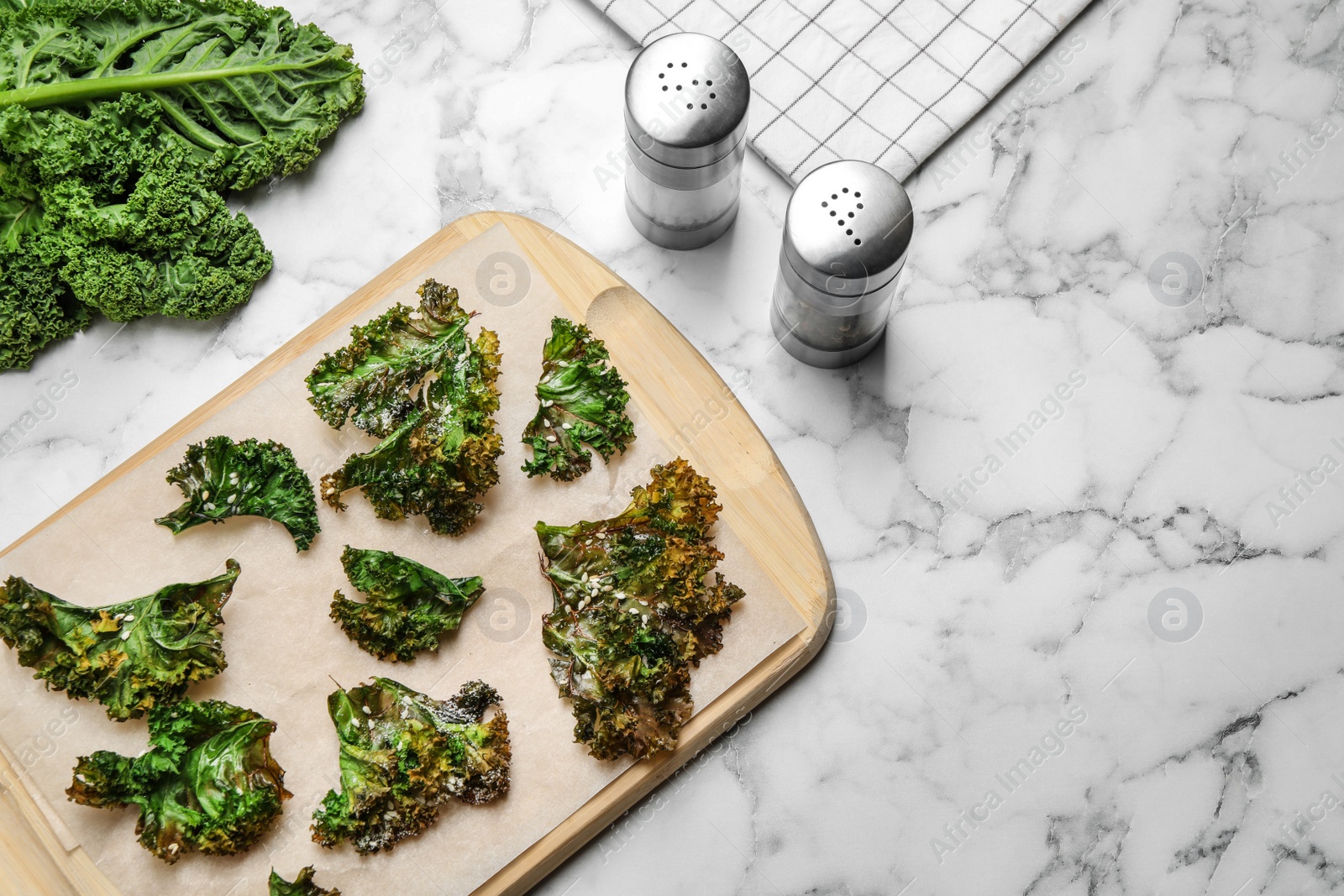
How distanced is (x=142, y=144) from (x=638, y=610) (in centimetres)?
147

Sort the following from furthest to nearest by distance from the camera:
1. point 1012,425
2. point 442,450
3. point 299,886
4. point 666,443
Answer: point 1012,425 < point 666,443 < point 442,450 < point 299,886

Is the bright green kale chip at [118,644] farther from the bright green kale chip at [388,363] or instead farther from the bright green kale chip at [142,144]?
the bright green kale chip at [142,144]

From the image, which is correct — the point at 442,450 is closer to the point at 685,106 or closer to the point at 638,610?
the point at 638,610

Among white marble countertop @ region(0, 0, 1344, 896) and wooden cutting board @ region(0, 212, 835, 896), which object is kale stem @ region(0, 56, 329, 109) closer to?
white marble countertop @ region(0, 0, 1344, 896)

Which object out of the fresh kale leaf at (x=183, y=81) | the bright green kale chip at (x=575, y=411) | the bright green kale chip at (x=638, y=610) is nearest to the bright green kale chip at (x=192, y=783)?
the bright green kale chip at (x=638, y=610)

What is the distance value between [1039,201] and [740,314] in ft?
2.52

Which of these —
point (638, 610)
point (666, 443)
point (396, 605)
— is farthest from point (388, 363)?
point (638, 610)

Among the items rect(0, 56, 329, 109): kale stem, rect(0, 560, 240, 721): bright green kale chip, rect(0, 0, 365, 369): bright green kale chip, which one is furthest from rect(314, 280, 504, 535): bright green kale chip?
rect(0, 56, 329, 109): kale stem

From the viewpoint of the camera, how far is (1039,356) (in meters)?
2.34

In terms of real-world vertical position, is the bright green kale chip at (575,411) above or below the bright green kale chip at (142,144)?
below

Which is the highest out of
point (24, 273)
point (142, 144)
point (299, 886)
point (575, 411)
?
point (142, 144)

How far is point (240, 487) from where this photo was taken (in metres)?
2.05

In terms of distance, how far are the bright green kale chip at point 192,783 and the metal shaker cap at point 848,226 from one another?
4.55ft

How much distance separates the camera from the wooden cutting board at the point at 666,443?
1967 mm
